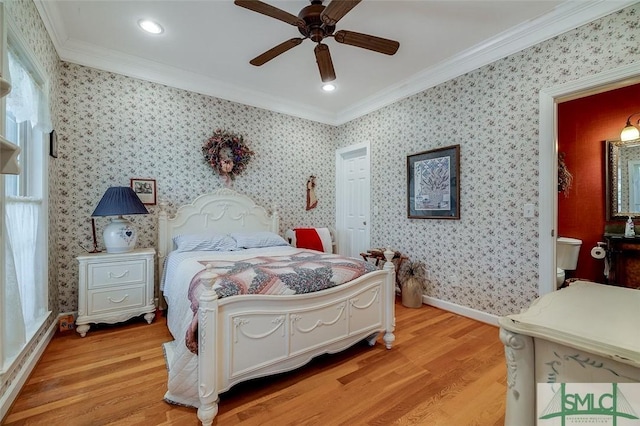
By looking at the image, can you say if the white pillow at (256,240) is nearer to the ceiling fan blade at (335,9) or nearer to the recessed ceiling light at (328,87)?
the recessed ceiling light at (328,87)

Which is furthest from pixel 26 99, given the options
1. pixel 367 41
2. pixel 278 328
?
pixel 367 41

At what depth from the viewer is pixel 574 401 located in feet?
2.55

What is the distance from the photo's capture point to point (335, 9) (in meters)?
1.69

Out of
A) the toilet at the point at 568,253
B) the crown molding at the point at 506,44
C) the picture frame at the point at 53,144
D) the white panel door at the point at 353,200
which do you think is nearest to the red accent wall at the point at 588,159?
the toilet at the point at 568,253

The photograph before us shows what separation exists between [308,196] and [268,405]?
3.15 meters

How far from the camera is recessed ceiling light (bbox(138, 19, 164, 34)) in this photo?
2.43 metres

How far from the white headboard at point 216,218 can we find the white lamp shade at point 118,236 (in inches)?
14.6

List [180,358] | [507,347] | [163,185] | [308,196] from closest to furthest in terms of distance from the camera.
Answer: [507,347] → [180,358] → [163,185] → [308,196]

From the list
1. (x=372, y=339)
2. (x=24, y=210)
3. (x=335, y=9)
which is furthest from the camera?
(x=372, y=339)

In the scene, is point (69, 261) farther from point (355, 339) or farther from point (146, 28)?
point (355, 339)

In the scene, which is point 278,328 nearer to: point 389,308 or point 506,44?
point 389,308

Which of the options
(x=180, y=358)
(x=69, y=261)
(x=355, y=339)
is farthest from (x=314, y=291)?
(x=69, y=261)

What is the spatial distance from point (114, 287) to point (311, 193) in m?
2.78

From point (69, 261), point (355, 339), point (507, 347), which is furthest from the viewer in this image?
point (69, 261)
